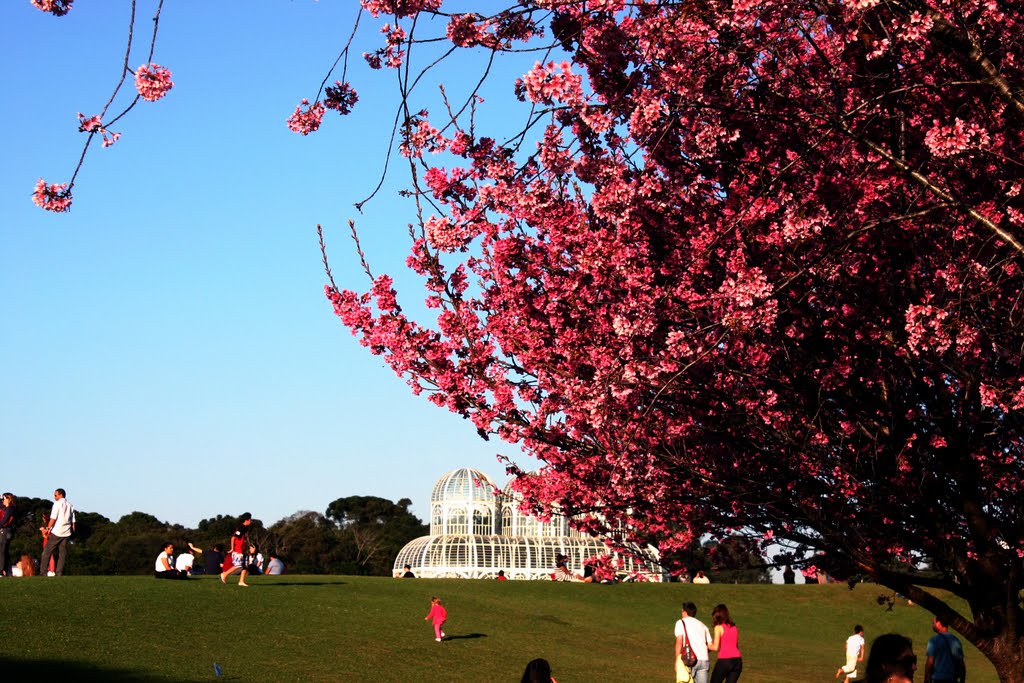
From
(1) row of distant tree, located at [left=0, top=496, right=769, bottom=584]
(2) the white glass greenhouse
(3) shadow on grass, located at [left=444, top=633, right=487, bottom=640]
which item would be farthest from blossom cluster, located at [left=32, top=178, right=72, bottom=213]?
(1) row of distant tree, located at [left=0, top=496, right=769, bottom=584]

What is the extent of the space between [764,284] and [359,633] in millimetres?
22583

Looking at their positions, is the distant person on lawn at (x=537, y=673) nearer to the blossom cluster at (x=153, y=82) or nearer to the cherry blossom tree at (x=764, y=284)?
the cherry blossom tree at (x=764, y=284)

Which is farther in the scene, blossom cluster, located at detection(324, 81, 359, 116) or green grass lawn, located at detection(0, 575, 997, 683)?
green grass lawn, located at detection(0, 575, 997, 683)

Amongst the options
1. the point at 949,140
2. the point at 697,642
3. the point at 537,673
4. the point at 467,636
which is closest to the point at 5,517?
the point at 467,636

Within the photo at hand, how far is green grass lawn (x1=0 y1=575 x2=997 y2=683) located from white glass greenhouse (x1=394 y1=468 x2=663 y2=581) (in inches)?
905

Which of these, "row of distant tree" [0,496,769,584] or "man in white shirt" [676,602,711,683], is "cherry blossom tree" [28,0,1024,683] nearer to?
"man in white shirt" [676,602,711,683]

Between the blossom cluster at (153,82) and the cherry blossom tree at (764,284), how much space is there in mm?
1473

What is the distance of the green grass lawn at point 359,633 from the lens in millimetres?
23359

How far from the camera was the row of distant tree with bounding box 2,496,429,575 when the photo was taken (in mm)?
88625

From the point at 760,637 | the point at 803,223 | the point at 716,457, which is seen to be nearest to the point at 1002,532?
the point at 716,457

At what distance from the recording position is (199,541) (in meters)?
109

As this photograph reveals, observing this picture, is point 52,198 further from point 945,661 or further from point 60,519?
point 60,519

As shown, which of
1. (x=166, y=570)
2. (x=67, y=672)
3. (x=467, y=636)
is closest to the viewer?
(x=67, y=672)

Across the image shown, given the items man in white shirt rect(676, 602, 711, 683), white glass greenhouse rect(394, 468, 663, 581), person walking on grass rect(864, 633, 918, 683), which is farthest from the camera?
white glass greenhouse rect(394, 468, 663, 581)
